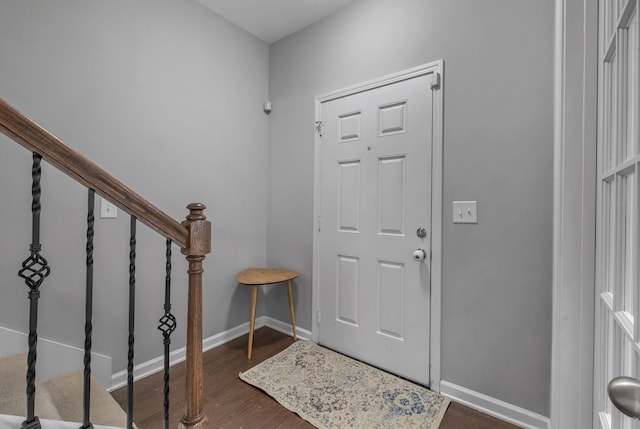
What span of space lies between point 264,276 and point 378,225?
0.99 metres

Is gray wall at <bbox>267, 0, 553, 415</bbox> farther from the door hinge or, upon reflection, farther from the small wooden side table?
the small wooden side table

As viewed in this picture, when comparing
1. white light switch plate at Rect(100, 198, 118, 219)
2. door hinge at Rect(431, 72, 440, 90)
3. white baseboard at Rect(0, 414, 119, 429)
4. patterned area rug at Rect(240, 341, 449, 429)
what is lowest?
patterned area rug at Rect(240, 341, 449, 429)

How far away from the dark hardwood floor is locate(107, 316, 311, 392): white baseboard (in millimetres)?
45

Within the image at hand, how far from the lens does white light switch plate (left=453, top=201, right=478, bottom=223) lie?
1.69 metres

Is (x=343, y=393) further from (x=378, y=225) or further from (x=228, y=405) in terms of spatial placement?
(x=378, y=225)

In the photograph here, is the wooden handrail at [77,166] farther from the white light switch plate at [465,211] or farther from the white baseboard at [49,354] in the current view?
the white light switch plate at [465,211]

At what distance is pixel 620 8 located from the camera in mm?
687

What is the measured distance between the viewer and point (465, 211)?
171 cm

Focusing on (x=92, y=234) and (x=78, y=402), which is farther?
(x=78, y=402)

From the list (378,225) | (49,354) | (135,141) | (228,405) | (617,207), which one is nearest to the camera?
(617,207)

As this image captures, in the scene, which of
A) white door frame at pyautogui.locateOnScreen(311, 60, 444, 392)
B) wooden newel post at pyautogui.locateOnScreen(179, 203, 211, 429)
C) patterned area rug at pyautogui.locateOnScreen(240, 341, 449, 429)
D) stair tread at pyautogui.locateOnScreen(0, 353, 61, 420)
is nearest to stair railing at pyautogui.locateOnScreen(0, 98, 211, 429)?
wooden newel post at pyautogui.locateOnScreen(179, 203, 211, 429)

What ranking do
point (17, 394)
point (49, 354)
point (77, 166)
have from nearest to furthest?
point (77, 166)
point (17, 394)
point (49, 354)

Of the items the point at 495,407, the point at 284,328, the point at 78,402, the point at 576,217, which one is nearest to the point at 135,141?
the point at 78,402

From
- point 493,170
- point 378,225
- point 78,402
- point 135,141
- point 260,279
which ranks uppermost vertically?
point 135,141
